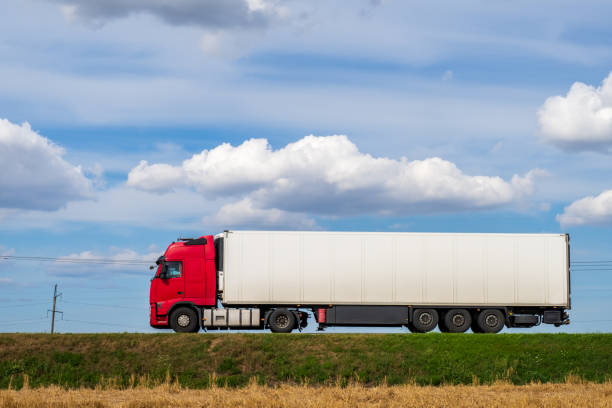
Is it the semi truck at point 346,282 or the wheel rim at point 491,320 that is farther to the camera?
the wheel rim at point 491,320

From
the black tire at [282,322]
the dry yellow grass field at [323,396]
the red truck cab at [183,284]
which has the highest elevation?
the red truck cab at [183,284]

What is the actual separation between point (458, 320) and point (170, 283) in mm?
12378

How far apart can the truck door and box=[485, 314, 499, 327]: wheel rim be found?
13.0 metres

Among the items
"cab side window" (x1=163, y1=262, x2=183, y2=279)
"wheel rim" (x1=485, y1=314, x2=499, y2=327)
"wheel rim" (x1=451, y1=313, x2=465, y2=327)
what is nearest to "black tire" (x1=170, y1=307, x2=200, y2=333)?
"cab side window" (x1=163, y1=262, x2=183, y2=279)

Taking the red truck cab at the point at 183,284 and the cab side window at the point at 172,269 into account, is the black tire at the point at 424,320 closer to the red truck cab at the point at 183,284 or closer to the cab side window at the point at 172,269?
the red truck cab at the point at 183,284

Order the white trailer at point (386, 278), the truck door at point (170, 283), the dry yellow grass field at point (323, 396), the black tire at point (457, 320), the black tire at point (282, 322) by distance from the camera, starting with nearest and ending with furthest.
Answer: the dry yellow grass field at point (323, 396)
the white trailer at point (386, 278)
the black tire at point (282, 322)
the truck door at point (170, 283)
the black tire at point (457, 320)

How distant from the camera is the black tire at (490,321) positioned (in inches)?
1217

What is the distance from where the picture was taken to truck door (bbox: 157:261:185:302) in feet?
101

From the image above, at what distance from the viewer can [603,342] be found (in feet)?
93.1

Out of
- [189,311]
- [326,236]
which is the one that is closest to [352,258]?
[326,236]

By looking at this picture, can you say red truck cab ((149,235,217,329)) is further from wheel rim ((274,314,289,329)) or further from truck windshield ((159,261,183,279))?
wheel rim ((274,314,289,329))

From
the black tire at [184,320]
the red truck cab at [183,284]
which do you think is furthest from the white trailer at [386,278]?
the black tire at [184,320]

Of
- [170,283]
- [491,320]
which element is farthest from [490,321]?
[170,283]

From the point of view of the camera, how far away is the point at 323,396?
796 inches
